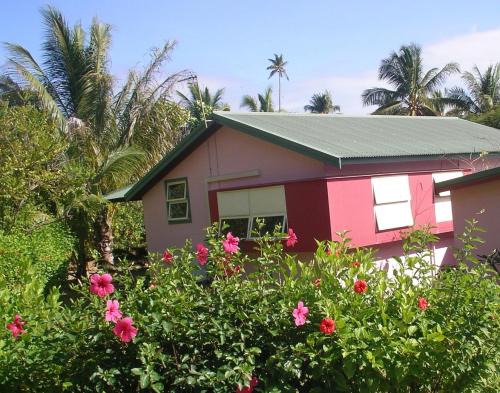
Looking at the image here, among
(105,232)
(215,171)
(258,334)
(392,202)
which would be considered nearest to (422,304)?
(258,334)

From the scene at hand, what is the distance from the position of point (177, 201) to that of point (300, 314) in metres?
12.2

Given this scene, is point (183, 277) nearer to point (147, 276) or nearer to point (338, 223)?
point (147, 276)

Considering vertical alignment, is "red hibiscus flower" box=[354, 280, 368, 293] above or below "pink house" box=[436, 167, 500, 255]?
below

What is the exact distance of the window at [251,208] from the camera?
12.0 meters

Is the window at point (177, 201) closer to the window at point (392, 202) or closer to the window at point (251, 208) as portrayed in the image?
the window at point (251, 208)

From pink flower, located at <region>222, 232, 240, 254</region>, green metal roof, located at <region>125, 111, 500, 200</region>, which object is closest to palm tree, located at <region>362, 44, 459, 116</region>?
green metal roof, located at <region>125, 111, 500, 200</region>

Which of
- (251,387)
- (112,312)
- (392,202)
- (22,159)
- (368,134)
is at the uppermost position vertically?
(368,134)

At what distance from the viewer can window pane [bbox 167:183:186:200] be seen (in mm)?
15102

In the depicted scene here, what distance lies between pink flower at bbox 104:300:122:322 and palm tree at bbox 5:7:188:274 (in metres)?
12.6

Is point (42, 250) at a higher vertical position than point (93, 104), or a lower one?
lower

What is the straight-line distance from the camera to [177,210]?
15336mm

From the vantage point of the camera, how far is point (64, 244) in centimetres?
1341

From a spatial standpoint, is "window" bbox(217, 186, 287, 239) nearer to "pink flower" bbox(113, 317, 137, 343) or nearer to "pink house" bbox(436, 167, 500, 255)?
"pink house" bbox(436, 167, 500, 255)

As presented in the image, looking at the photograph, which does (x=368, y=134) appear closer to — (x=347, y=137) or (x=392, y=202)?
(x=347, y=137)
